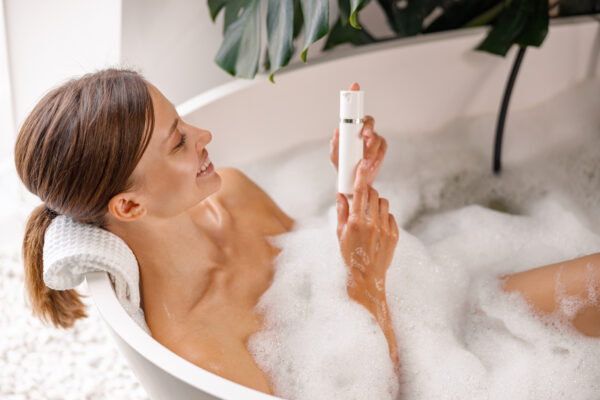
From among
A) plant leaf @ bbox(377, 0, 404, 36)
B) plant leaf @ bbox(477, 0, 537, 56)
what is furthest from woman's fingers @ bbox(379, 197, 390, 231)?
plant leaf @ bbox(377, 0, 404, 36)

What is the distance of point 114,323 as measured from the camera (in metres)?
0.94

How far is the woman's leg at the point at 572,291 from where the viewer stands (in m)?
1.17

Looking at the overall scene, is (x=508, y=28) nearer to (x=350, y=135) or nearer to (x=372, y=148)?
(x=372, y=148)

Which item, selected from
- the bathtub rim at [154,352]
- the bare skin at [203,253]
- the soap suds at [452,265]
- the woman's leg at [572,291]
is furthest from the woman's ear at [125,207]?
the woman's leg at [572,291]

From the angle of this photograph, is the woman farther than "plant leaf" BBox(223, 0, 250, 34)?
No

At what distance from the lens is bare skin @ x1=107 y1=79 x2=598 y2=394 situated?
1023 millimetres

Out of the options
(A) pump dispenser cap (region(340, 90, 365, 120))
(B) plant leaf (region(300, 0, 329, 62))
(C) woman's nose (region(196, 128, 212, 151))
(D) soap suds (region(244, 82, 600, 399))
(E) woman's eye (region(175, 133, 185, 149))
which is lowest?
(D) soap suds (region(244, 82, 600, 399))

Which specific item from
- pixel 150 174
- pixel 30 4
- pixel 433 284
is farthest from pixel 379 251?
pixel 30 4

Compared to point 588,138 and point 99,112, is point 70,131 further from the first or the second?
point 588,138

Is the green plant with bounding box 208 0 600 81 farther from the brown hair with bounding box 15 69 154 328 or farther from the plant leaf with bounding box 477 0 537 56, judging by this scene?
the brown hair with bounding box 15 69 154 328

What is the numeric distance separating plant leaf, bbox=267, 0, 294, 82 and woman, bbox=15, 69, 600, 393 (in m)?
0.27

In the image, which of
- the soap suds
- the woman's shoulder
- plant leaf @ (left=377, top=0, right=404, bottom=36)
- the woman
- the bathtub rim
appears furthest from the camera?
plant leaf @ (left=377, top=0, right=404, bottom=36)

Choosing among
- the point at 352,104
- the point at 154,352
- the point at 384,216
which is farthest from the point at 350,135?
the point at 154,352

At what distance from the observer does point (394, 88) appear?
1.85 m
